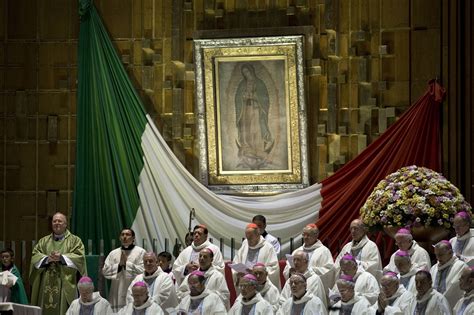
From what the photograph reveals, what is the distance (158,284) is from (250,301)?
5.06 feet

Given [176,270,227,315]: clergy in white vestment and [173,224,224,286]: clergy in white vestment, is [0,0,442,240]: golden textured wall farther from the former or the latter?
[176,270,227,315]: clergy in white vestment

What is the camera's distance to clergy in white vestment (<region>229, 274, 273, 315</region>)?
14219mm

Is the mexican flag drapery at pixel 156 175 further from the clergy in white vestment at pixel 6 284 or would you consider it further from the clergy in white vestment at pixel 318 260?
the clergy in white vestment at pixel 6 284

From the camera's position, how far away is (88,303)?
49.3 ft

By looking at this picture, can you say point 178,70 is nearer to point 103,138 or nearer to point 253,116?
point 253,116

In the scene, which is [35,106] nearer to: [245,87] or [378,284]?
[245,87]

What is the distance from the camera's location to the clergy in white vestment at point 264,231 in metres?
16.2

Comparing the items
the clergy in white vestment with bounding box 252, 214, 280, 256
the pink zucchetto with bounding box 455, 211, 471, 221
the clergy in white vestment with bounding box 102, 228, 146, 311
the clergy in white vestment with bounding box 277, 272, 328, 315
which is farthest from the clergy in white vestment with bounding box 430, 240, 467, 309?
the clergy in white vestment with bounding box 102, 228, 146, 311

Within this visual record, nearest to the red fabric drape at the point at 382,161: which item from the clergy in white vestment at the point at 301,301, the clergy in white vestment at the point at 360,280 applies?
the clergy in white vestment at the point at 360,280

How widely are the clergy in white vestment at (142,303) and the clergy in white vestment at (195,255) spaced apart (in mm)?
977

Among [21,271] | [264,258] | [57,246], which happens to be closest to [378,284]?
[264,258]

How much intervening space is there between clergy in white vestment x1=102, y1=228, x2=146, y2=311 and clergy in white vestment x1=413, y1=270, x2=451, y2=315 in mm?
4186

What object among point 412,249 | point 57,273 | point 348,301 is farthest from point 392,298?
point 57,273

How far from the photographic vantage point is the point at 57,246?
16.3 meters
